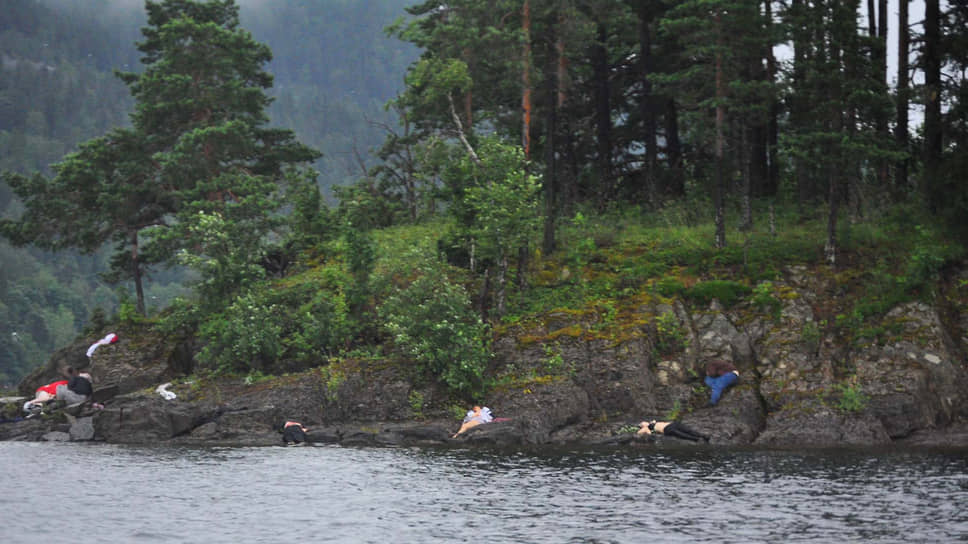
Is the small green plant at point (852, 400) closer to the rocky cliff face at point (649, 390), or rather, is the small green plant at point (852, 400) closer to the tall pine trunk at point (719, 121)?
the rocky cliff face at point (649, 390)

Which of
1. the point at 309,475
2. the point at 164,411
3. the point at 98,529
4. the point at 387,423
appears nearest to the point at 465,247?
the point at 387,423

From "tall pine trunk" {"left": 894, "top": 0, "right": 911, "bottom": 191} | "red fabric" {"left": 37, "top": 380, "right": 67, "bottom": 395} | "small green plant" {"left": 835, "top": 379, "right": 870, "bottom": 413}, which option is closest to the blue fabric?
"small green plant" {"left": 835, "top": 379, "right": 870, "bottom": 413}

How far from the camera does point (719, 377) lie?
35.5 m

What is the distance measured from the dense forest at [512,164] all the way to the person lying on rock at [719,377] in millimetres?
7590

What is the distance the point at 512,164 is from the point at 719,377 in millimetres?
14177

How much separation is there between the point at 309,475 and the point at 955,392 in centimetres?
2456

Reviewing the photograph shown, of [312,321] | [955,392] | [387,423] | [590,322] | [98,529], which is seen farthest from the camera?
[312,321]

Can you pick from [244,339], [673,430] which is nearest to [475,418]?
[673,430]

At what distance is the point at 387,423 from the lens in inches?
1442

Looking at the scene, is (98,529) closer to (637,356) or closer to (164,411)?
(164,411)

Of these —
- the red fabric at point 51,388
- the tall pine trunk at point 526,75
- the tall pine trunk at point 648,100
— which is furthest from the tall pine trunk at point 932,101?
the red fabric at point 51,388

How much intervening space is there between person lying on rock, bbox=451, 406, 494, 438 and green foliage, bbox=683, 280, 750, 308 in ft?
37.3

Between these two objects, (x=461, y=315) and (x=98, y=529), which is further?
(x=461, y=315)

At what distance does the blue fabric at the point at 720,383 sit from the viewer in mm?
34938
